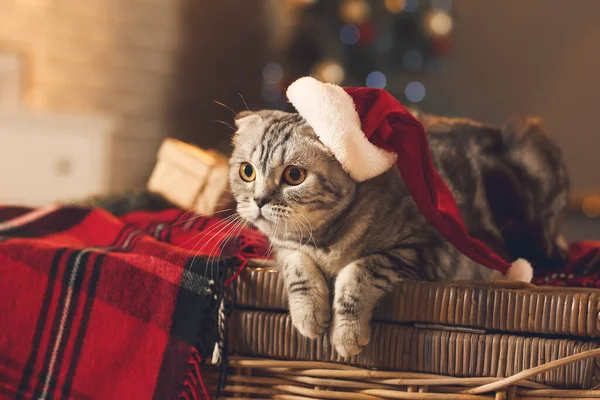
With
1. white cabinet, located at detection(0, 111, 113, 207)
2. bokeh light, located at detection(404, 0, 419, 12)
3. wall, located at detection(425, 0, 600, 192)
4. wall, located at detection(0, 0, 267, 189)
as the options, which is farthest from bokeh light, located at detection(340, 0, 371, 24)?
white cabinet, located at detection(0, 111, 113, 207)

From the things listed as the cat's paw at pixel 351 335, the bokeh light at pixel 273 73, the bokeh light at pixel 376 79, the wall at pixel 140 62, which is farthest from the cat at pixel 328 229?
the bokeh light at pixel 273 73

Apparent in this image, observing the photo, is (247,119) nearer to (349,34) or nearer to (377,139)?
(377,139)

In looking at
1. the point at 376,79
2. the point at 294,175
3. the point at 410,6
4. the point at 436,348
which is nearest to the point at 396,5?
the point at 410,6

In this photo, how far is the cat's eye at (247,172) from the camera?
0.92m

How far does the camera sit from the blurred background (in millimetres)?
2787

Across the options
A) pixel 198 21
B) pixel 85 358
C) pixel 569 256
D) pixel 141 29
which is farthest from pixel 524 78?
pixel 85 358

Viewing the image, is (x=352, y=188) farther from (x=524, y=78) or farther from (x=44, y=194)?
(x=524, y=78)

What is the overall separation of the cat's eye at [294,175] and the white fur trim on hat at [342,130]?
50mm

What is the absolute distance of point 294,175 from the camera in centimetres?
89

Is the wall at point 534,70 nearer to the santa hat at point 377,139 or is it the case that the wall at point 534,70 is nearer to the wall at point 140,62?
the wall at point 140,62

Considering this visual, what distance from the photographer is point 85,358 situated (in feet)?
2.93

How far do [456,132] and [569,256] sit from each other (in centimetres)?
32

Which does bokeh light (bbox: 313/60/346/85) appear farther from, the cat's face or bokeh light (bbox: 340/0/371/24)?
the cat's face

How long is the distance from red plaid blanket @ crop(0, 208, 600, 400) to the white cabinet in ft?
5.84
